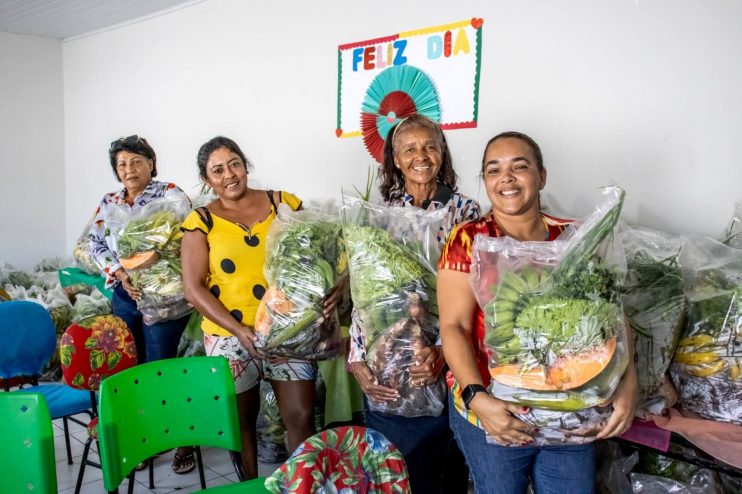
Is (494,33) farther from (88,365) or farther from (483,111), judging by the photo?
(88,365)

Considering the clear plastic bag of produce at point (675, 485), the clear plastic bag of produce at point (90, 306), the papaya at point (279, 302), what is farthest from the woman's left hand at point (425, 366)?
the clear plastic bag of produce at point (90, 306)

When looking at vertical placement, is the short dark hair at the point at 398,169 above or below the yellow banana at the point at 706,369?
above

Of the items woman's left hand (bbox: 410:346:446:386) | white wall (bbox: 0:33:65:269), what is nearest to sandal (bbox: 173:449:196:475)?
woman's left hand (bbox: 410:346:446:386)

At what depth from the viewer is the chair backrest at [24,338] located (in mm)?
2949

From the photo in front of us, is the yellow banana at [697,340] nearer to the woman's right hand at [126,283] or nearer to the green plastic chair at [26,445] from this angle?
A: the green plastic chair at [26,445]

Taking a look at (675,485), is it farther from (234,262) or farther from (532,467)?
(234,262)

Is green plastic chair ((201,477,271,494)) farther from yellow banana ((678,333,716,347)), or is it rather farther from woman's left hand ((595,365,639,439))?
yellow banana ((678,333,716,347))

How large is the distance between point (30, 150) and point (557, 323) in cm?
649

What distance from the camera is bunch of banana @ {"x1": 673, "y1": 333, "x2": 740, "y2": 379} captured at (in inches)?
75.7

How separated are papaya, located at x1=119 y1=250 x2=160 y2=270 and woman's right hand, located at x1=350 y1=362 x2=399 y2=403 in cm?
126

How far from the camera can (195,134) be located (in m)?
5.20

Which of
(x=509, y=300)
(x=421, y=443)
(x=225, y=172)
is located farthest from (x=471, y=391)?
(x=225, y=172)

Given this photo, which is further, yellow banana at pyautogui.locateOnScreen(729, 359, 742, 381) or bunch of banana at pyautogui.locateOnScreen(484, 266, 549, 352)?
yellow banana at pyautogui.locateOnScreen(729, 359, 742, 381)

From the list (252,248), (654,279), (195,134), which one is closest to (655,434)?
(654,279)
